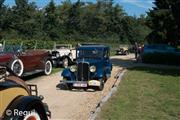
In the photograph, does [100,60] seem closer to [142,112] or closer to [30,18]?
[142,112]

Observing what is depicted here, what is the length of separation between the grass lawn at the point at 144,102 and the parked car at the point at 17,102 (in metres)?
3.67

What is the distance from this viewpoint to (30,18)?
70688mm

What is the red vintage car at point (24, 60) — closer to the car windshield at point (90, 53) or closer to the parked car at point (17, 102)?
the car windshield at point (90, 53)

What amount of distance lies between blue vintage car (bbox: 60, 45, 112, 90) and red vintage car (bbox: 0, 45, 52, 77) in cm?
222

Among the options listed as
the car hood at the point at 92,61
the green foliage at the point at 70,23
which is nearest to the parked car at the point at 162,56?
the car hood at the point at 92,61

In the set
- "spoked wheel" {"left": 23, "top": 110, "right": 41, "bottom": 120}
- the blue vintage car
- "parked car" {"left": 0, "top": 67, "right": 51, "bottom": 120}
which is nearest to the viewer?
"parked car" {"left": 0, "top": 67, "right": 51, "bottom": 120}

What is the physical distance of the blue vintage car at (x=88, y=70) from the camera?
15773 millimetres

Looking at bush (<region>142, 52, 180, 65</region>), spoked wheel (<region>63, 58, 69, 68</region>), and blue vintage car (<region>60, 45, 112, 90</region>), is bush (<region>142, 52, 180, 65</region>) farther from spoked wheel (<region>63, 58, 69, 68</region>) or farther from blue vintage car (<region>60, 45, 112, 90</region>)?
blue vintage car (<region>60, 45, 112, 90</region>)

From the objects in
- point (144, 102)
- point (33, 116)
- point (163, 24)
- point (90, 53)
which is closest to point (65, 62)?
point (90, 53)

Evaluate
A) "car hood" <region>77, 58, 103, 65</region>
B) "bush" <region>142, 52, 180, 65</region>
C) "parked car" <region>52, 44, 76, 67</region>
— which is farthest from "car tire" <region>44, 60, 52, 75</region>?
"bush" <region>142, 52, 180, 65</region>

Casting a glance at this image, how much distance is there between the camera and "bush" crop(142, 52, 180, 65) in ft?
104

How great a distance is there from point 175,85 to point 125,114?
272 inches

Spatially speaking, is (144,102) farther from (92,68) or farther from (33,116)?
(33,116)

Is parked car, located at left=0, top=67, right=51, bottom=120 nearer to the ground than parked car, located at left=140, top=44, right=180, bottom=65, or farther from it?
farther from it
